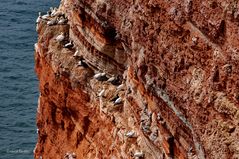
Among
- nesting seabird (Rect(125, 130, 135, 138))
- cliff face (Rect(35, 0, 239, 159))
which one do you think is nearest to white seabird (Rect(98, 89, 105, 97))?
cliff face (Rect(35, 0, 239, 159))

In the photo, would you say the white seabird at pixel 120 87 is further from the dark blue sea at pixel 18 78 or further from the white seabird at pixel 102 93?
the dark blue sea at pixel 18 78

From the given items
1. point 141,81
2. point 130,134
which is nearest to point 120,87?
point 130,134

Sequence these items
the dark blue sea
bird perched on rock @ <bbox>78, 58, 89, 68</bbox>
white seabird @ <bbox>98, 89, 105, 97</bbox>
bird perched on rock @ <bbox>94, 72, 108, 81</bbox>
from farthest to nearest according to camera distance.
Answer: the dark blue sea
bird perched on rock @ <bbox>78, 58, 89, 68</bbox>
bird perched on rock @ <bbox>94, 72, 108, 81</bbox>
white seabird @ <bbox>98, 89, 105, 97</bbox>

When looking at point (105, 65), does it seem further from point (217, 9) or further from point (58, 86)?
point (217, 9)

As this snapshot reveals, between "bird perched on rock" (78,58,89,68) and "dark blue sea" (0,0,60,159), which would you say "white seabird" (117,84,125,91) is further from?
"dark blue sea" (0,0,60,159)

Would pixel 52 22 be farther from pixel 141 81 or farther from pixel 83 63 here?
pixel 141 81

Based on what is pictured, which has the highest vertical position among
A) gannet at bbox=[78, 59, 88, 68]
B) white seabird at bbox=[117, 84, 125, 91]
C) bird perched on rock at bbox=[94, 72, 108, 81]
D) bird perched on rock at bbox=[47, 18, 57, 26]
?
white seabird at bbox=[117, 84, 125, 91]
